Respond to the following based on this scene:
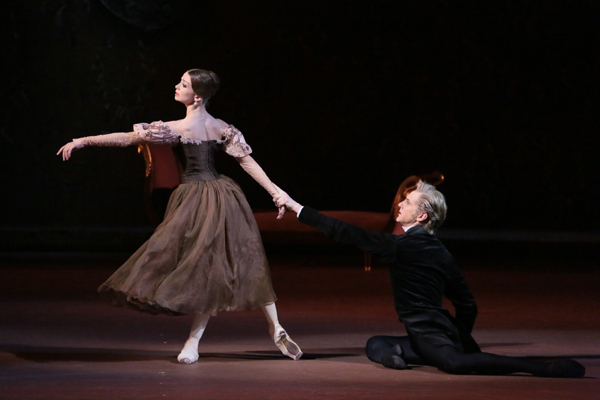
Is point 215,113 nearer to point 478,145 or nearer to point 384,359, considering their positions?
point 478,145

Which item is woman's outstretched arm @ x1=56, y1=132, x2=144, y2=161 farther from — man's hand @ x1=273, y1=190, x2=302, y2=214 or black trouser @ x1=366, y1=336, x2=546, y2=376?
black trouser @ x1=366, y1=336, x2=546, y2=376

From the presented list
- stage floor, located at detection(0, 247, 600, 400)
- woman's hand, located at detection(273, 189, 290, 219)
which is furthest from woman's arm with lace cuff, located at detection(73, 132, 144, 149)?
stage floor, located at detection(0, 247, 600, 400)

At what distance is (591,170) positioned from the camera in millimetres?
8492

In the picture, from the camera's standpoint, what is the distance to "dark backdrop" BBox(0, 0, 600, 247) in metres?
8.37

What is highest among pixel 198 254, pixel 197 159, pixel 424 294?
pixel 197 159

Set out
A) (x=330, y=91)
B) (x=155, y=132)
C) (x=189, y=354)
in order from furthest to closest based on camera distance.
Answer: (x=330, y=91), (x=155, y=132), (x=189, y=354)

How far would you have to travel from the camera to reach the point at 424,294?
3172 millimetres

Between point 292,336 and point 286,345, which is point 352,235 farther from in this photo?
point 292,336

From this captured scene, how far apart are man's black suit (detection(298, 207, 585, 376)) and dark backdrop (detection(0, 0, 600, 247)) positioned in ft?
17.2

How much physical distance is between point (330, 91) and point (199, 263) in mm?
5210

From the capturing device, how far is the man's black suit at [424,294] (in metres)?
3.11

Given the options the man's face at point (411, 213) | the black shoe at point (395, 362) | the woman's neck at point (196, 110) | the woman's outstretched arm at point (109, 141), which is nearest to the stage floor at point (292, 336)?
the black shoe at point (395, 362)

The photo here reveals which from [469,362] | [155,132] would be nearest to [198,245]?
[155,132]

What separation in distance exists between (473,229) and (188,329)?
15.6 feet
